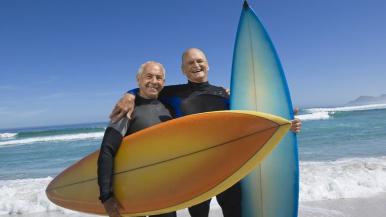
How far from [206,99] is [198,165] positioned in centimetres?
54

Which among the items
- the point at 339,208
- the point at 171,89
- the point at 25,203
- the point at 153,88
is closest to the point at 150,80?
the point at 153,88

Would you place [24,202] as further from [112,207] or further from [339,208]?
[339,208]

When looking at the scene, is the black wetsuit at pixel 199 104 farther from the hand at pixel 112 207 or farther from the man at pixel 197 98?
the hand at pixel 112 207

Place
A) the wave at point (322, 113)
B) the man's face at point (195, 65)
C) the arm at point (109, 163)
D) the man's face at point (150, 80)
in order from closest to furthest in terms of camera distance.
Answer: the arm at point (109, 163) → the man's face at point (150, 80) → the man's face at point (195, 65) → the wave at point (322, 113)

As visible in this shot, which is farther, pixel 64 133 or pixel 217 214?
pixel 64 133

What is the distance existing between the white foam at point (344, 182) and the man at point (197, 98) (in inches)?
81.7

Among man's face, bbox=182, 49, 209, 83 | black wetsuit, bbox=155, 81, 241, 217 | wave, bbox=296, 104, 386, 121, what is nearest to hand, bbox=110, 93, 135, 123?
black wetsuit, bbox=155, 81, 241, 217

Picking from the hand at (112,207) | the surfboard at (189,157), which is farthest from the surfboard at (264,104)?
the hand at (112,207)

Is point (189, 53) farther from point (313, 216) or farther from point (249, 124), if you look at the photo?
point (313, 216)

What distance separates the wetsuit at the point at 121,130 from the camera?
5.90 ft

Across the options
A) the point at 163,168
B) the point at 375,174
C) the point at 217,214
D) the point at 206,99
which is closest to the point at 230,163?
the point at 163,168

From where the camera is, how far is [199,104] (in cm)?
225

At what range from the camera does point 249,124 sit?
1.85m

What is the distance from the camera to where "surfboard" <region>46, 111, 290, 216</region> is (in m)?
1.85
